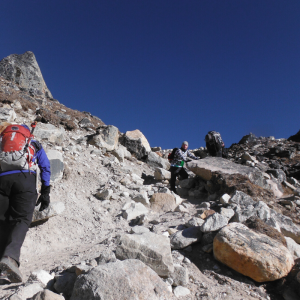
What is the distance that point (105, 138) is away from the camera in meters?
9.83

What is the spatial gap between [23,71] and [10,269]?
33.8 metres

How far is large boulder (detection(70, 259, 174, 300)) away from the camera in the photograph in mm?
2094

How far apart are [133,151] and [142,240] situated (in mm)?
8017

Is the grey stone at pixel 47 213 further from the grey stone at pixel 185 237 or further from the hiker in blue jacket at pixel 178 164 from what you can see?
the hiker in blue jacket at pixel 178 164

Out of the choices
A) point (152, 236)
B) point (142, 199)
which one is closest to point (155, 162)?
point (142, 199)

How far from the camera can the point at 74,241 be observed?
456 cm

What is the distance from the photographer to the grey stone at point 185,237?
3690mm

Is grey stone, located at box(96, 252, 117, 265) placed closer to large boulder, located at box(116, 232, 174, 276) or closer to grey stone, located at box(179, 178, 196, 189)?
large boulder, located at box(116, 232, 174, 276)

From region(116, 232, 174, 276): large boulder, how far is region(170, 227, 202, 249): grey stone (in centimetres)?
60

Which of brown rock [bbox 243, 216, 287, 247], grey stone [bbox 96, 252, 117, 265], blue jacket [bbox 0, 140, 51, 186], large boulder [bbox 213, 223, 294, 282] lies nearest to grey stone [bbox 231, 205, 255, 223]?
brown rock [bbox 243, 216, 287, 247]

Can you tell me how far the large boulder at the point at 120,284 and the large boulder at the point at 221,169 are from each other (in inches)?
208

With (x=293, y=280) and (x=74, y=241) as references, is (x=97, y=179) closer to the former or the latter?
(x=74, y=241)

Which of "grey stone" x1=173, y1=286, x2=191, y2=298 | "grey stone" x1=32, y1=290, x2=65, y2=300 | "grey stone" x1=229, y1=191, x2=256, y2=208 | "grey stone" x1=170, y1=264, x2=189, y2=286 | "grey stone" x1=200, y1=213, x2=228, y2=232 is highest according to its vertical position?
"grey stone" x1=229, y1=191, x2=256, y2=208

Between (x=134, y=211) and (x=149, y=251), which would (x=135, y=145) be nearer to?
(x=134, y=211)
